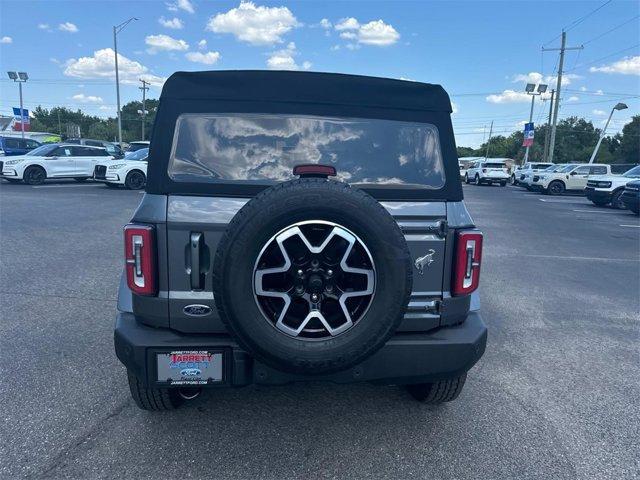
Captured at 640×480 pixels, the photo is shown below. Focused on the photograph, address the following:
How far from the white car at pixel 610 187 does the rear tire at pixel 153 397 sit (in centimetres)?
2054

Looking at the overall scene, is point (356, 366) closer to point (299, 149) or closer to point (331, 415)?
point (331, 415)

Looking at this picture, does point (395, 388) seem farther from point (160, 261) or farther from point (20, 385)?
point (20, 385)

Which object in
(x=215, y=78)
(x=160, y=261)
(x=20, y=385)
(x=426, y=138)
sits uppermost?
(x=215, y=78)

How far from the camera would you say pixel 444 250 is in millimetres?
2760

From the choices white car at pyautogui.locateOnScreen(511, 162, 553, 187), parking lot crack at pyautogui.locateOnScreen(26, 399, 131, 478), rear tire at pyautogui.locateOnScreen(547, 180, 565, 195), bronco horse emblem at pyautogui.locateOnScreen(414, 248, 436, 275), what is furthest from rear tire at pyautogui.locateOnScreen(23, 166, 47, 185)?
white car at pyautogui.locateOnScreen(511, 162, 553, 187)

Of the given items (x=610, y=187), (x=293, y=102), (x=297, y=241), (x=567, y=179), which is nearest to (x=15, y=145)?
(x=293, y=102)

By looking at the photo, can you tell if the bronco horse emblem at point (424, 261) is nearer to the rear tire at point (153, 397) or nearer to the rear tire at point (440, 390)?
the rear tire at point (440, 390)

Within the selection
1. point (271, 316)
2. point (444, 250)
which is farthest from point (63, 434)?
point (444, 250)

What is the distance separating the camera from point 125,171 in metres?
18.7

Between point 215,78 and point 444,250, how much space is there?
165 centimetres

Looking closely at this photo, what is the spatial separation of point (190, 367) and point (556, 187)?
28.3 metres

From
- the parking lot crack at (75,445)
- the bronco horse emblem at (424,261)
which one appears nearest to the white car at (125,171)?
the parking lot crack at (75,445)

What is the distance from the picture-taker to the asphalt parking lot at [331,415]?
106 inches

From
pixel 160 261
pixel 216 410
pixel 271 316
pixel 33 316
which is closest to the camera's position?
pixel 271 316
